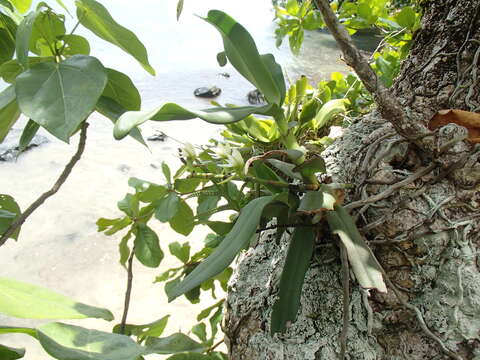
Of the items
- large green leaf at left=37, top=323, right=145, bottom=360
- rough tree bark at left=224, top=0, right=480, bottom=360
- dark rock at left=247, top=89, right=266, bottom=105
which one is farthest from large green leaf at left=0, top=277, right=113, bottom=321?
dark rock at left=247, top=89, right=266, bottom=105

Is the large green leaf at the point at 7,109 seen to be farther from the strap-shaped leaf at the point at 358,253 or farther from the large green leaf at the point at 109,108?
the strap-shaped leaf at the point at 358,253

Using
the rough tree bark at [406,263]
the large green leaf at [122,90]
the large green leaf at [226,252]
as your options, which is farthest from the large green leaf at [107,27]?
the rough tree bark at [406,263]

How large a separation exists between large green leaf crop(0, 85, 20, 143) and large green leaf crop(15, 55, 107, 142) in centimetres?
4

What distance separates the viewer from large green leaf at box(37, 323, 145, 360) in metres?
0.22

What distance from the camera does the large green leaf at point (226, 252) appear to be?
1.05 ft

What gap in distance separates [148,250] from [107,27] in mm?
395

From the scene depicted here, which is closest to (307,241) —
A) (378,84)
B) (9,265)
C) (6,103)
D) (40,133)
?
(378,84)

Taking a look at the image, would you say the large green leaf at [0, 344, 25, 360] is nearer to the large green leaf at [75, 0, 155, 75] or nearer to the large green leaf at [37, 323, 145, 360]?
the large green leaf at [37, 323, 145, 360]

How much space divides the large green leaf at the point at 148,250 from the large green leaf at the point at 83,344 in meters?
0.38

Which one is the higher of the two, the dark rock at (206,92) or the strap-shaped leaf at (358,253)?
the strap-shaped leaf at (358,253)

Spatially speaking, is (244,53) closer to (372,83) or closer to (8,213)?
(372,83)

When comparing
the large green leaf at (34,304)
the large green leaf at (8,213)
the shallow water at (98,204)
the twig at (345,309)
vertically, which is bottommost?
the shallow water at (98,204)

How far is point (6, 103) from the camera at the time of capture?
0.33m

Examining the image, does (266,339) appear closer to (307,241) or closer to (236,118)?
(307,241)
